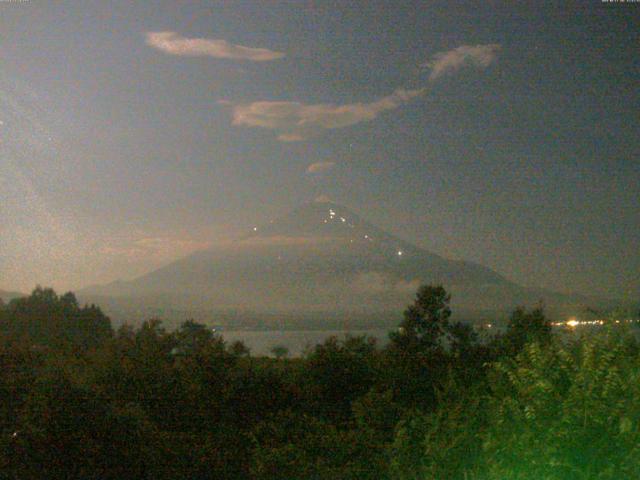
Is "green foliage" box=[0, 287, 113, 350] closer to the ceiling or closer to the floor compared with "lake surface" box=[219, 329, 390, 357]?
closer to the ceiling

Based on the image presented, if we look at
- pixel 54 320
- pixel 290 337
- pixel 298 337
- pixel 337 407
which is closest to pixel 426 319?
pixel 298 337

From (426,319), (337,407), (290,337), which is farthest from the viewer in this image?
(290,337)

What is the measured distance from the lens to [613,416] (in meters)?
5.38

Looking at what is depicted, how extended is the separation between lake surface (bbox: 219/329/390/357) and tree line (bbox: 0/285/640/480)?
110 cm

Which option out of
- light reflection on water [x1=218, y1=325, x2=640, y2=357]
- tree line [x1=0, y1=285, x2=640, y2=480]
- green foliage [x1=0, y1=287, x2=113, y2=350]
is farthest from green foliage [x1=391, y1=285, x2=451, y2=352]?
green foliage [x1=0, y1=287, x2=113, y2=350]

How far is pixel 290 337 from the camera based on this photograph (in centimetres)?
4806

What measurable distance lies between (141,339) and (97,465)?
947 centimetres

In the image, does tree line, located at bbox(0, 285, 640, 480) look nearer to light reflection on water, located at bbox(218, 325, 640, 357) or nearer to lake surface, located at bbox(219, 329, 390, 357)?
light reflection on water, located at bbox(218, 325, 640, 357)

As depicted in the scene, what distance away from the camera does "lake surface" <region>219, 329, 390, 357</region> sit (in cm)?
3175

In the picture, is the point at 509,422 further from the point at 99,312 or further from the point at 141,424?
the point at 99,312

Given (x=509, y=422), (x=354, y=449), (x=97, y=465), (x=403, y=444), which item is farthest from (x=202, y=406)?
(x=509, y=422)

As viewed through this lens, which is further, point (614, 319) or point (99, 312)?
point (99, 312)

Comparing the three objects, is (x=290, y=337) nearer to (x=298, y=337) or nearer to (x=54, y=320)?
(x=298, y=337)

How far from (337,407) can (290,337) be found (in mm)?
23203
